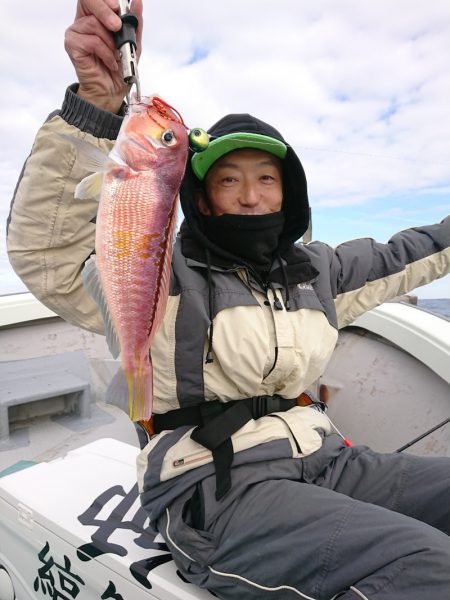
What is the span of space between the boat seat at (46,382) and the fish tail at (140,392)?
9.91 ft

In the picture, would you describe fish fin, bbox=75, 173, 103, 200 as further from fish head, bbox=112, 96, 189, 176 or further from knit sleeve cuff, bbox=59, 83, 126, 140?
knit sleeve cuff, bbox=59, 83, 126, 140

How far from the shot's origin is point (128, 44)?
144 cm

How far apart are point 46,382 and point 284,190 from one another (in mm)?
3142

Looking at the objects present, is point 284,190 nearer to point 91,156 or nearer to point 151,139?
point 151,139

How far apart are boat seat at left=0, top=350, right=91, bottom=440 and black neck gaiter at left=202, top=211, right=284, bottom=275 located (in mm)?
2790

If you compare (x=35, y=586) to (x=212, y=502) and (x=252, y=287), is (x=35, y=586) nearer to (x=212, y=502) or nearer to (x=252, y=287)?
(x=212, y=502)

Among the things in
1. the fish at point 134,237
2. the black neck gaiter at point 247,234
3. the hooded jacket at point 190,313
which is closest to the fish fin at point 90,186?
the fish at point 134,237

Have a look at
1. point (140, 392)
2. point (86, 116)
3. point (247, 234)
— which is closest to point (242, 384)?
point (140, 392)

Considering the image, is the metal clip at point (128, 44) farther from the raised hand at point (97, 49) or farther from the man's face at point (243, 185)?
the man's face at point (243, 185)

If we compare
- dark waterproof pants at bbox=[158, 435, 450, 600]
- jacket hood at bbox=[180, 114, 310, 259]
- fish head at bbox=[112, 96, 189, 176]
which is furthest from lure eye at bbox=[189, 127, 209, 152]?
dark waterproof pants at bbox=[158, 435, 450, 600]

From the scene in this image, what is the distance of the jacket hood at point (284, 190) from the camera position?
2055 mm

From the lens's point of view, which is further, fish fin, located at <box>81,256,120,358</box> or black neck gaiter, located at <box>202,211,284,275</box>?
black neck gaiter, located at <box>202,211,284,275</box>

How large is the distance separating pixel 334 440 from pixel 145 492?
816 millimetres

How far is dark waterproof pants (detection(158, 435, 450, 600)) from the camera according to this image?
1309 mm
